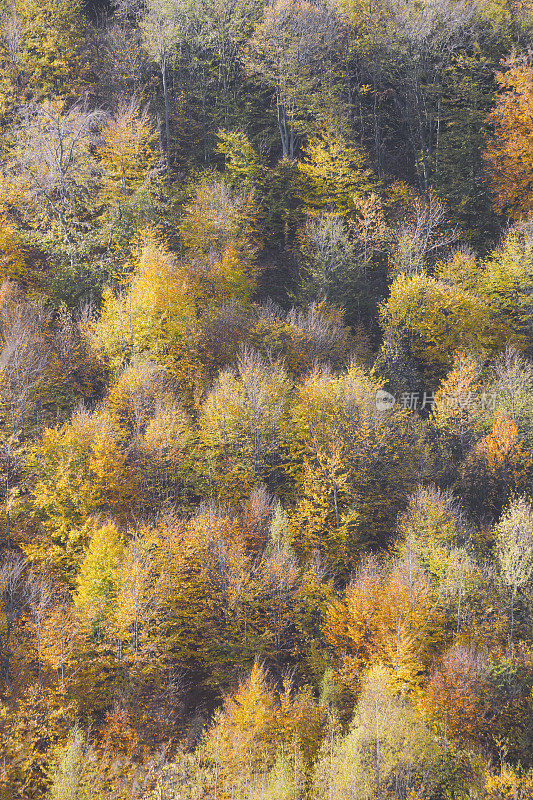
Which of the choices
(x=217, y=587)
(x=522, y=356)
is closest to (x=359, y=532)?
(x=217, y=587)

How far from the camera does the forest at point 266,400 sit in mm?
33469

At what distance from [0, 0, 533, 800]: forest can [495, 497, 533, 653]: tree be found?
0.65ft

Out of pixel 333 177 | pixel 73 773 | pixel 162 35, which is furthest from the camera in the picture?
pixel 162 35

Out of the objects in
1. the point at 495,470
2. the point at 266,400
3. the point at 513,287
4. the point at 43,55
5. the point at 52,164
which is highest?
the point at 43,55

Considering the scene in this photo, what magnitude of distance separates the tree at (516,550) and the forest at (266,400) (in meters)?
0.20

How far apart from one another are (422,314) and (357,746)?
30363mm

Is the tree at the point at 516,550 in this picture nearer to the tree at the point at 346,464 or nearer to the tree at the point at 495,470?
the tree at the point at 495,470

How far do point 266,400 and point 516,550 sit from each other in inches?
668

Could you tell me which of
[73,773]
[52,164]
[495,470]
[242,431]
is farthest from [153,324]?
[73,773]

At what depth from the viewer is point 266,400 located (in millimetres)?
44406

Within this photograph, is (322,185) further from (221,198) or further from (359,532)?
(359,532)

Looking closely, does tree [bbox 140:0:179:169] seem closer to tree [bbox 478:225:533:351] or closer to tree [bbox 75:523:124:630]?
tree [bbox 478:225:533:351]

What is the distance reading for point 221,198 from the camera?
5309cm

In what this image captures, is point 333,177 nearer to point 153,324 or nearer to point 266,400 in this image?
point 153,324
